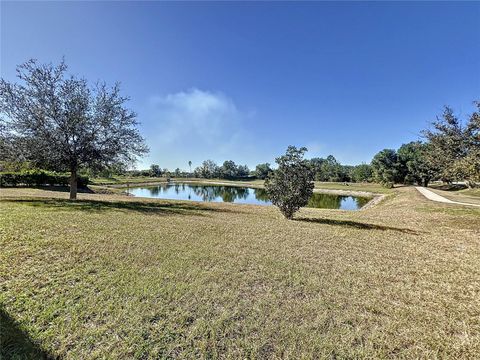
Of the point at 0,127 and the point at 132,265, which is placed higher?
the point at 0,127

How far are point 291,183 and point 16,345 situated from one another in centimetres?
975

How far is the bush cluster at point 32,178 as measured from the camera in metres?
19.8

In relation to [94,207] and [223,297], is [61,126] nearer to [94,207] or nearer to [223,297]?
[94,207]

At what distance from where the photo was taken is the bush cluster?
19844 mm

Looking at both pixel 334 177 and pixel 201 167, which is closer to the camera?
pixel 334 177

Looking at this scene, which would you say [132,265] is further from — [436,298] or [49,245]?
[436,298]

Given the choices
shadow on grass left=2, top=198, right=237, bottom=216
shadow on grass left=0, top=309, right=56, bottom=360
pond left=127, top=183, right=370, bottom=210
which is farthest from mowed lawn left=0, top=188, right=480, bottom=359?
pond left=127, top=183, right=370, bottom=210

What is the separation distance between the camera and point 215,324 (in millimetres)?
2852

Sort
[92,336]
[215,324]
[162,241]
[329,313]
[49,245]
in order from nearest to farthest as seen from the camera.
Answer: [92,336], [215,324], [329,313], [49,245], [162,241]

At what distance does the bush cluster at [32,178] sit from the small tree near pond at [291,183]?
21.6 metres

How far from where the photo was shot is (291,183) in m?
10.7

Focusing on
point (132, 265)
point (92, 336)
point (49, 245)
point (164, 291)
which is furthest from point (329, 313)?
point (49, 245)

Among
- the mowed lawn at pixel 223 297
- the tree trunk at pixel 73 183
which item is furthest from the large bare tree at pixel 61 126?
the mowed lawn at pixel 223 297

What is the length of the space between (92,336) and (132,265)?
70.3 inches
